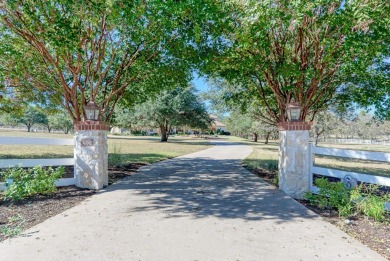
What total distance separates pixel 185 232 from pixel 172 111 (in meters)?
27.6

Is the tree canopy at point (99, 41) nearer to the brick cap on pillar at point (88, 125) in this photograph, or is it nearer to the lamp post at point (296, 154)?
the brick cap on pillar at point (88, 125)

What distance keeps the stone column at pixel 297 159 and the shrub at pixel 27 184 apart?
6192mm

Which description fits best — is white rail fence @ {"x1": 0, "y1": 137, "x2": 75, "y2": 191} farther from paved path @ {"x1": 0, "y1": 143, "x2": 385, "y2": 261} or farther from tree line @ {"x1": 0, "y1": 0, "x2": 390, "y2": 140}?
tree line @ {"x1": 0, "y1": 0, "x2": 390, "y2": 140}

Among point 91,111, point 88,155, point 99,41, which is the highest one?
point 99,41

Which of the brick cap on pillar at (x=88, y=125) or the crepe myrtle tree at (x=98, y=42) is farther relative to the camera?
the brick cap on pillar at (x=88, y=125)

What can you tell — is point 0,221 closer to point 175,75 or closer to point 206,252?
point 206,252

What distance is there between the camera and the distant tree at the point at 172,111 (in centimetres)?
3093

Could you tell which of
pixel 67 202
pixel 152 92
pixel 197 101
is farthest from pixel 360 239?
pixel 197 101

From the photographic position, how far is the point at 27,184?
5836mm

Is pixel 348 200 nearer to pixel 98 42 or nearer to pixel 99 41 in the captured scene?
pixel 99 41

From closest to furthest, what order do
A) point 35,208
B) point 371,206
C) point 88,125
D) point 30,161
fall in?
point 371,206
point 35,208
point 30,161
point 88,125

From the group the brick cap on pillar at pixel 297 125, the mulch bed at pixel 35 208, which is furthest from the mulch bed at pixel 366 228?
the mulch bed at pixel 35 208

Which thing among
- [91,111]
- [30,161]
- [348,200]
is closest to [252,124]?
[91,111]

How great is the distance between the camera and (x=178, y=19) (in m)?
7.24
